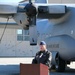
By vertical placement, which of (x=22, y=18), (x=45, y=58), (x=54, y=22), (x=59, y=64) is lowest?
(x=59, y=64)

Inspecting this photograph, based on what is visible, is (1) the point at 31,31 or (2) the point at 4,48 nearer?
(1) the point at 31,31

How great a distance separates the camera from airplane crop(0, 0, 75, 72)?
15.0 meters

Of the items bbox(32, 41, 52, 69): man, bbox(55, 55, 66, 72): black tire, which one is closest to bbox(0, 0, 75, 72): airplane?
bbox(55, 55, 66, 72): black tire

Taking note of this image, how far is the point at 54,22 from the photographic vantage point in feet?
56.1

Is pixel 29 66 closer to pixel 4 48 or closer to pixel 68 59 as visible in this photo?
pixel 68 59

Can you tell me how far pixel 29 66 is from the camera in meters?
6.77


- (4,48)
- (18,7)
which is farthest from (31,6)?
(4,48)

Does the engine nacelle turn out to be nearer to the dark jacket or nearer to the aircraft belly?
the aircraft belly

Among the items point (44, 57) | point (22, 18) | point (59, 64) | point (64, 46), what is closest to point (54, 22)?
point (64, 46)

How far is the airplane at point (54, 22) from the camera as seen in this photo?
14953 mm

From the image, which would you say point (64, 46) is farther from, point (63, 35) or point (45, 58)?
point (45, 58)

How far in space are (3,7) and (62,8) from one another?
10.4 feet

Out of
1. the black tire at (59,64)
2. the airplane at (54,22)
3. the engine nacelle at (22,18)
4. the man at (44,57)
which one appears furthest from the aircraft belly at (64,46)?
the man at (44,57)

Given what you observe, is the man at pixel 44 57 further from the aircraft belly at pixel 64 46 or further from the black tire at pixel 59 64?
the black tire at pixel 59 64
